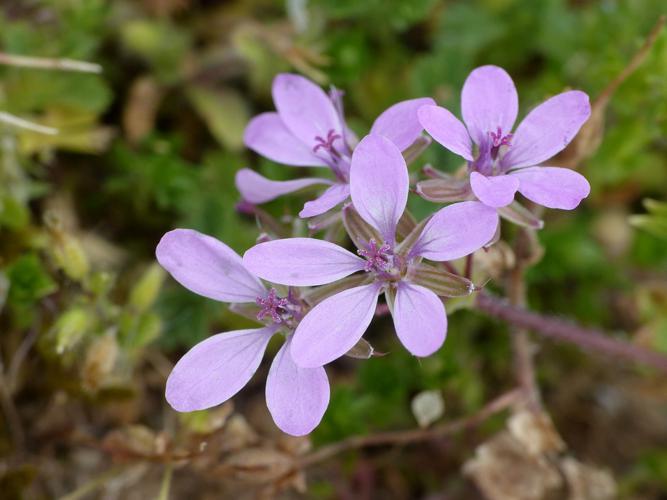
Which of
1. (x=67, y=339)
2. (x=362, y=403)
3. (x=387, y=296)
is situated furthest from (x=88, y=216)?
(x=387, y=296)

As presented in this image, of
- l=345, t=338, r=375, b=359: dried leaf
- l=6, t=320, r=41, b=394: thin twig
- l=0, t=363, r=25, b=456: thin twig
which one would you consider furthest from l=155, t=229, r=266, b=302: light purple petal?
l=0, t=363, r=25, b=456: thin twig

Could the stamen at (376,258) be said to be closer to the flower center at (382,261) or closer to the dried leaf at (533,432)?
the flower center at (382,261)

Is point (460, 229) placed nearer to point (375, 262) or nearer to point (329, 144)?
point (375, 262)

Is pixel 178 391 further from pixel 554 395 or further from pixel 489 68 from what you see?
pixel 554 395

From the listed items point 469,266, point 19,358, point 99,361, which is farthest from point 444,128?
point 19,358

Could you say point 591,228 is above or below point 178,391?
below

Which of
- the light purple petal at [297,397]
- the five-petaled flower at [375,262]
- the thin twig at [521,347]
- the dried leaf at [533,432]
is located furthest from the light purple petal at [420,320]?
the dried leaf at [533,432]

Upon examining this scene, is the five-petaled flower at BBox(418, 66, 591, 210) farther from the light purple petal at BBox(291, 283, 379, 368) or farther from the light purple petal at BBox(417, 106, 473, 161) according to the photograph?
the light purple petal at BBox(291, 283, 379, 368)
